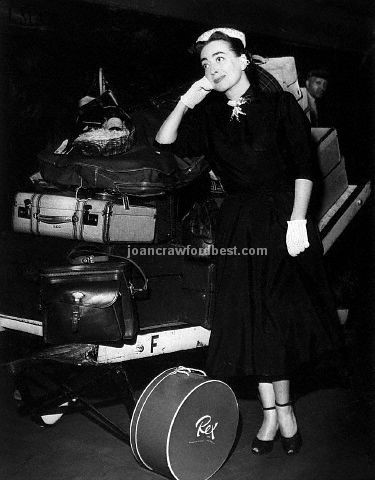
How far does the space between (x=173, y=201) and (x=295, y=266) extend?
89 centimetres

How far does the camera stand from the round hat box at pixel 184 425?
232cm

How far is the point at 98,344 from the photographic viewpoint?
261 centimetres

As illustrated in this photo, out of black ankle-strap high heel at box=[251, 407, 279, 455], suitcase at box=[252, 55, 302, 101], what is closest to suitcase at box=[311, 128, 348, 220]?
suitcase at box=[252, 55, 302, 101]

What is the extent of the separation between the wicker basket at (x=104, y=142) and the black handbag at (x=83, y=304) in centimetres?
72

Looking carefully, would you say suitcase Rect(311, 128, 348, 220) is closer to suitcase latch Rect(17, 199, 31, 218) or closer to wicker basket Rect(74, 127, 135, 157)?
wicker basket Rect(74, 127, 135, 157)

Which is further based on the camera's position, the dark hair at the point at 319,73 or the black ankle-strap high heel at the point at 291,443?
the dark hair at the point at 319,73

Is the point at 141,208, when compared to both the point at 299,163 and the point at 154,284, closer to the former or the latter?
the point at 154,284

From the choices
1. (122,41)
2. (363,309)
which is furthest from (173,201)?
(363,309)

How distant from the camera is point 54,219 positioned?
2.97 m

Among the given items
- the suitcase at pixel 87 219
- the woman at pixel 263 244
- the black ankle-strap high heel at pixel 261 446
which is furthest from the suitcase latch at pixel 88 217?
the black ankle-strap high heel at pixel 261 446

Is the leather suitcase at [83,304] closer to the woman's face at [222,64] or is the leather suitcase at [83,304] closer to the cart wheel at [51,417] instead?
the cart wheel at [51,417]

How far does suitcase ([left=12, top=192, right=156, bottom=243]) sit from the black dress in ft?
1.73

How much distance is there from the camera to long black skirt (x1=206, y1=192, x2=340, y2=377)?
2564 mm

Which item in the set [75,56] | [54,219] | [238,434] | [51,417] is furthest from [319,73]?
[51,417]
